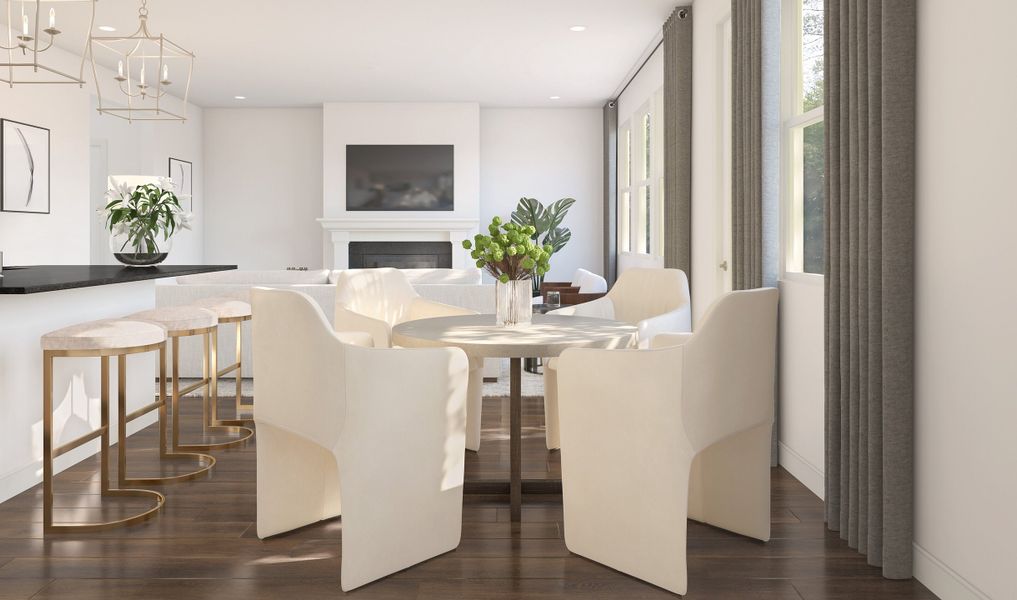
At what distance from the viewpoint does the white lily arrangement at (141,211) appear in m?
3.92

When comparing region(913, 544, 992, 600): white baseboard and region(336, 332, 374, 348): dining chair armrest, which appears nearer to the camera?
region(913, 544, 992, 600): white baseboard

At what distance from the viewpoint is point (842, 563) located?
259 centimetres

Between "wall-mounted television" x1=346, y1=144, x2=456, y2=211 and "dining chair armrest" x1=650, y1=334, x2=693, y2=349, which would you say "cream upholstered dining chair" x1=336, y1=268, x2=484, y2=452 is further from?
"wall-mounted television" x1=346, y1=144, x2=456, y2=211

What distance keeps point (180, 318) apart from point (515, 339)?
1.56 meters

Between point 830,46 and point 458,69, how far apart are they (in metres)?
5.60

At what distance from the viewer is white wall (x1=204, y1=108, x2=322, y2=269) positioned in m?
10.4

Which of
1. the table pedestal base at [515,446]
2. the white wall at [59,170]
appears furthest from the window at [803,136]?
the white wall at [59,170]

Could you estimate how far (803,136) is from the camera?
12.0ft

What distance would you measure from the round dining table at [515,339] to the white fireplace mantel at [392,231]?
21.6ft

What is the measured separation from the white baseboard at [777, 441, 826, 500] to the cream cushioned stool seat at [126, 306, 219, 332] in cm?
262

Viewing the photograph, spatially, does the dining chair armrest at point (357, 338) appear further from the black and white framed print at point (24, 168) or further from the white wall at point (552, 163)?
the white wall at point (552, 163)

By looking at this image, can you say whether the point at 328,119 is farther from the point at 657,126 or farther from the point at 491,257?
the point at 491,257

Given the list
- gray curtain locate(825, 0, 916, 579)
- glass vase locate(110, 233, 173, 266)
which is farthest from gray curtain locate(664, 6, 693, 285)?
glass vase locate(110, 233, 173, 266)

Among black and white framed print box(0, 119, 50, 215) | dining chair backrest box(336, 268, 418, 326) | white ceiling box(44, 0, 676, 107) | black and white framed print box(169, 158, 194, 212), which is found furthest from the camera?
black and white framed print box(169, 158, 194, 212)
